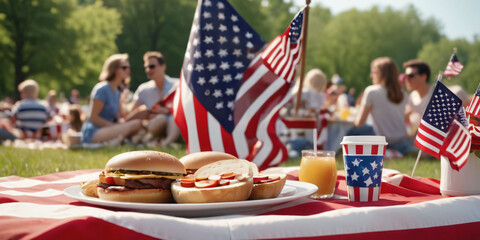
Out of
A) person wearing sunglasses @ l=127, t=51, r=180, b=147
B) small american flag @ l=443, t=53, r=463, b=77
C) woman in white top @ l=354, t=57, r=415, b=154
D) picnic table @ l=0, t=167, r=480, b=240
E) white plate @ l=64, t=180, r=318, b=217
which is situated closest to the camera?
picnic table @ l=0, t=167, r=480, b=240

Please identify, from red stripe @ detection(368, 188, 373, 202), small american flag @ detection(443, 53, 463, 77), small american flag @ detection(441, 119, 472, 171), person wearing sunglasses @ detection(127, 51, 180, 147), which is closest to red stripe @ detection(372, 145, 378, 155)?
red stripe @ detection(368, 188, 373, 202)

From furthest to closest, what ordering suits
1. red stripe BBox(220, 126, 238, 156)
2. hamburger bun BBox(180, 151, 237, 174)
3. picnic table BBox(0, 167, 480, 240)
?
1. red stripe BBox(220, 126, 238, 156)
2. hamburger bun BBox(180, 151, 237, 174)
3. picnic table BBox(0, 167, 480, 240)

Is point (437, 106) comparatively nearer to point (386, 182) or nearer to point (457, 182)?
point (457, 182)

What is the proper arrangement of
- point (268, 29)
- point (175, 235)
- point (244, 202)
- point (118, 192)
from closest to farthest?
point (175, 235) < point (244, 202) < point (118, 192) < point (268, 29)

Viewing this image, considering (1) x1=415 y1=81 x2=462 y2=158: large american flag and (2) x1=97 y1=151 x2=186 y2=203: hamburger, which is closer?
(2) x1=97 y1=151 x2=186 y2=203: hamburger

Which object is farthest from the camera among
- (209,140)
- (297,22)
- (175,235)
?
(209,140)

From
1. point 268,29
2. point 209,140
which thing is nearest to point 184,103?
point 209,140

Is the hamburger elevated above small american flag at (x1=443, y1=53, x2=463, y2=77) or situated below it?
below

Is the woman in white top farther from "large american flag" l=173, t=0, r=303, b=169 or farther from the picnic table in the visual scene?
the picnic table

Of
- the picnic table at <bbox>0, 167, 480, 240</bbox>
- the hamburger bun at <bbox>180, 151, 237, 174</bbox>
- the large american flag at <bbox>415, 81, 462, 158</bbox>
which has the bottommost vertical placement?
the picnic table at <bbox>0, 167, 480, 240</bbox>
